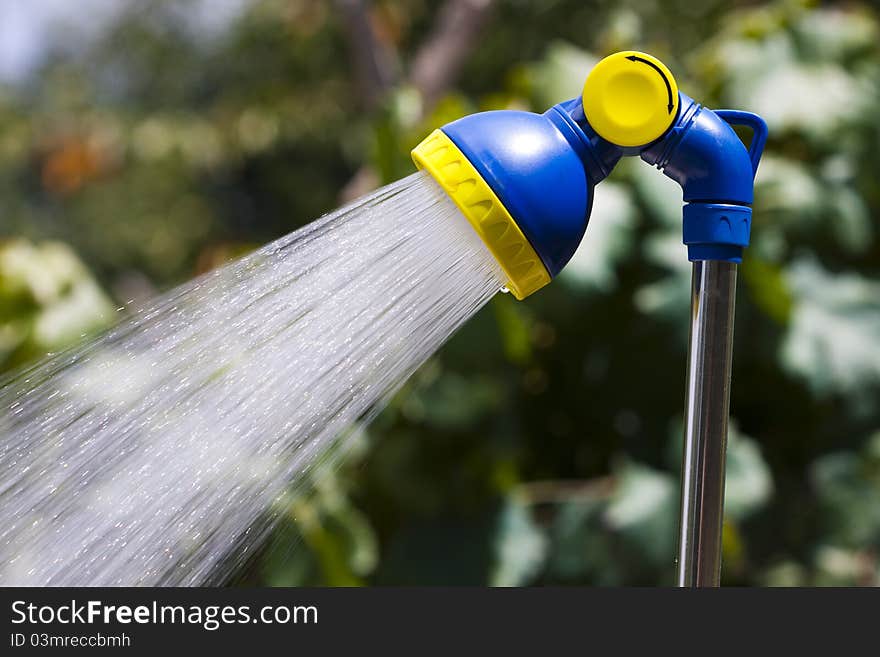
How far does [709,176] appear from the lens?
1.99 feet

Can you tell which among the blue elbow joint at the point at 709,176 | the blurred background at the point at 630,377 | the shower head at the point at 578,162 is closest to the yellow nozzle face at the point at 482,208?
the shower head at the point at 578,162

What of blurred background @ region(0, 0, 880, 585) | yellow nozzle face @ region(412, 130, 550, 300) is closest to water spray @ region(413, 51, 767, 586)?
yellow nozzle face @ region(412, 130, 550, 300)

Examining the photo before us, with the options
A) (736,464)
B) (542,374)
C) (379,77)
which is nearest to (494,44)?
(379,77)

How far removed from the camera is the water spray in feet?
1.86

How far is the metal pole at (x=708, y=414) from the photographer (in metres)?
0.61

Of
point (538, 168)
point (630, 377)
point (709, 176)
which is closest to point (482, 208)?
point (538, 168)

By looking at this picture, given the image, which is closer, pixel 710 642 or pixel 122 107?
pixel 710 642

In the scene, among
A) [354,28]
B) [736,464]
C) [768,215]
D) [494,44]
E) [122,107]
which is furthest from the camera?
[122,107]

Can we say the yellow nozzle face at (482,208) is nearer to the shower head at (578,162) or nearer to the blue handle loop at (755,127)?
the shower head at (578,162)

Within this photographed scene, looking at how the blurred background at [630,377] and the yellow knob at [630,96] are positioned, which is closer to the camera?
the yellow knob at [630,96]

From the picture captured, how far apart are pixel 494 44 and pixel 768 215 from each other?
287 centimetres

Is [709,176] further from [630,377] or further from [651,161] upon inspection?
[630,377]

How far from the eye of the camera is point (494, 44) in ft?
14.2

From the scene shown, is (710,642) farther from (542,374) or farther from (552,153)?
(542,374)
